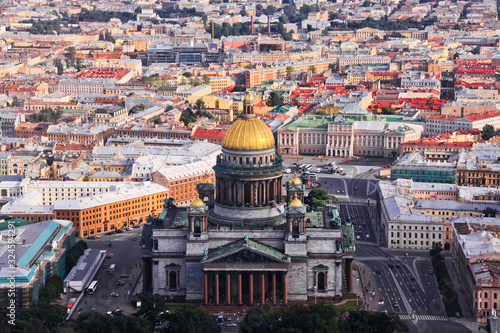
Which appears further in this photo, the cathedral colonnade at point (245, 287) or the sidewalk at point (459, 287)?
the sidewalk at point (459, 287)

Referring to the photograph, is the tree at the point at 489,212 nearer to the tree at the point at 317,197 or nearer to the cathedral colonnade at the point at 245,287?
the tree at the point at 317,197

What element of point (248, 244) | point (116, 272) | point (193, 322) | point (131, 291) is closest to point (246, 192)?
point (248, 244)

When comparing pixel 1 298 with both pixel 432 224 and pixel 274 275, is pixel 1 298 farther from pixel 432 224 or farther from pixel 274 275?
pixel 432 224

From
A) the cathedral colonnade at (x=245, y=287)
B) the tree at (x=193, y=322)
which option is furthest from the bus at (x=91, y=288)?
the tree at (x=193, y=322)

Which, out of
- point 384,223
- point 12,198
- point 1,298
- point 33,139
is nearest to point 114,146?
point 33,139

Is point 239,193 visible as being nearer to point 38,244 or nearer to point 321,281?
point 321,281

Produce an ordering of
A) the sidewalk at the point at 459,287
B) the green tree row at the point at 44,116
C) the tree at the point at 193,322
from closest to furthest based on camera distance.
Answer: the tree at the point at 193,322 < the sidewalk at the point at 459,287 < the green tree row at the point at 44,116
